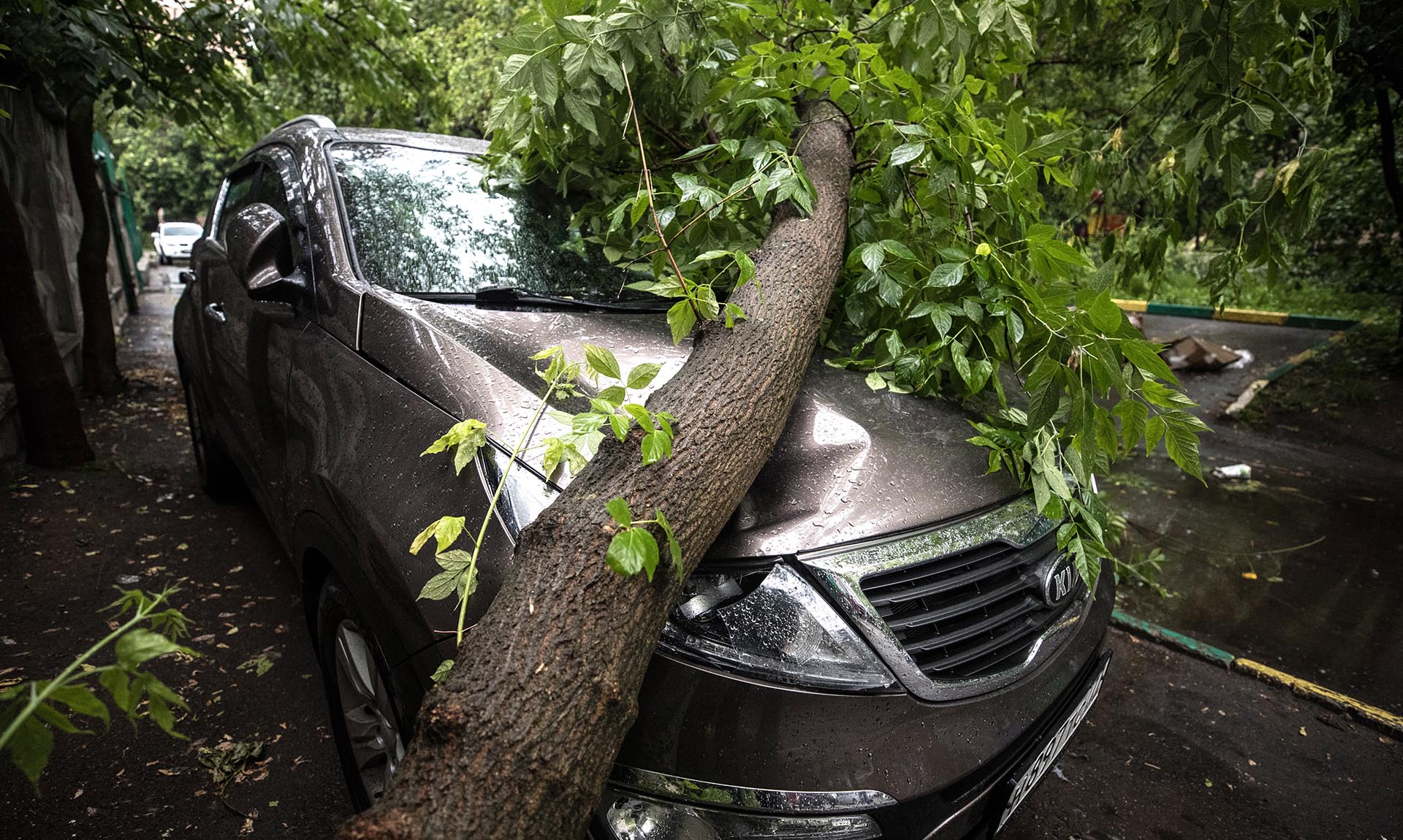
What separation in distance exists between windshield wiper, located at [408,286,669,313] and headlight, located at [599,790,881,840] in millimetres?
1414

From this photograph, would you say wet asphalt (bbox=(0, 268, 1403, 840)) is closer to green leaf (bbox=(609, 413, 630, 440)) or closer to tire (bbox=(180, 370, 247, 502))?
tire (bbox=(180, 370, 247, 502))

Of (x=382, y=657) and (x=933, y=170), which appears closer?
(x=382, y=657)

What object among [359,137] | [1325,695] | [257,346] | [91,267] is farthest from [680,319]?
[91,267]

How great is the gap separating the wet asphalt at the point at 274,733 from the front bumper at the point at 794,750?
1094 millimetres

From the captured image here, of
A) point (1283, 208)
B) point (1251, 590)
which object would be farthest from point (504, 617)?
point (1251, 590)

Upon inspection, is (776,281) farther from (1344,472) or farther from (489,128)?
(1344,472)

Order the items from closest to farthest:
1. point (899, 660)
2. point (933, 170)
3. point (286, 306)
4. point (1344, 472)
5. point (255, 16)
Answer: point (899, 660)
point (933, 170)
point (286, 306)
point (255, 16)
point (1344, 472)

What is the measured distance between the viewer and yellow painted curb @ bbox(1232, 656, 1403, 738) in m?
2.92

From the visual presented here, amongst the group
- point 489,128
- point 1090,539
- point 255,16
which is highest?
point 255,16

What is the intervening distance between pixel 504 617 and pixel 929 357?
133 centimetres

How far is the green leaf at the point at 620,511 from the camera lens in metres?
1.36

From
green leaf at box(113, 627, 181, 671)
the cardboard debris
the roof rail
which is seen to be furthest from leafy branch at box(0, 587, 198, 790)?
the cardboard debris

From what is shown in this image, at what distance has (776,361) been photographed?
1.89 meters

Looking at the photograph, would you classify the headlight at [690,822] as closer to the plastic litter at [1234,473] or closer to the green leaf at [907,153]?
the green leaf at [907,153]
